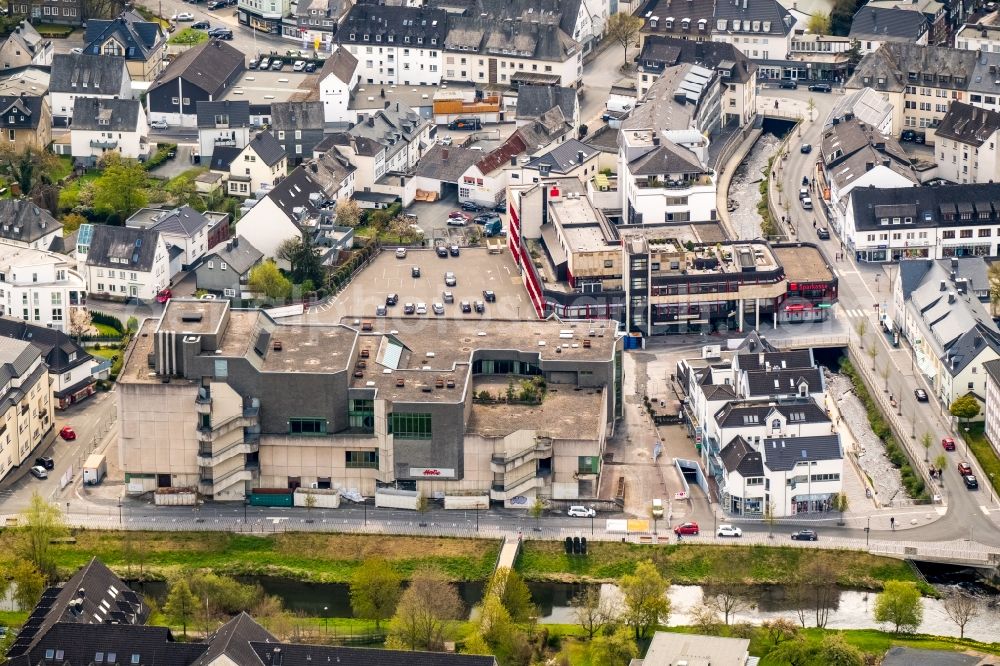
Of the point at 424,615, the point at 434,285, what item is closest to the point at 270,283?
the point at 434,285

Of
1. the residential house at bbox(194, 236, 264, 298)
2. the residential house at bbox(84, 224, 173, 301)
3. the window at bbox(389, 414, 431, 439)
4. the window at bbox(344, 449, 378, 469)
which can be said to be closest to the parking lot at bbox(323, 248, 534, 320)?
the residential house at bbox(194, 236, 264, 298)

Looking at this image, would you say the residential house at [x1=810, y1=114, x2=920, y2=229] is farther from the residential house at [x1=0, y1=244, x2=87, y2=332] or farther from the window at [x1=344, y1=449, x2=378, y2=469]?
the residential house at [x1=0, y1=244, x2=87, y2=332]

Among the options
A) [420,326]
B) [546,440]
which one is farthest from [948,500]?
[420,326]

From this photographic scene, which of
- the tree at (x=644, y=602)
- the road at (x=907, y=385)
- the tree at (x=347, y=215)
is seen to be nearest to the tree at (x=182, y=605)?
the tree at (x=644, y=602)

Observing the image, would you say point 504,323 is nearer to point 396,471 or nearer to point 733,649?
point 396,471

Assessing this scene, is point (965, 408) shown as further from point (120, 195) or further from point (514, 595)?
point (120, 195)

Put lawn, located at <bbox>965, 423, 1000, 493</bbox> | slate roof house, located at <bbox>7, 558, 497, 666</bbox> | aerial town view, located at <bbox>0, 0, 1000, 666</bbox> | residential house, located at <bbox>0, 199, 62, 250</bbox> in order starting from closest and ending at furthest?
1. slate roof house, located at <bbox>7, 558, 497, 666</bbox>
2. aerial town view, located at <bbox>0, 0, 1000, 666</bbox>
3. lawn, located at <bbox>965, 423, 1000, 493</bbox>
4. residential house, located at <bbox>0, 199, 62, 250</bbox>
